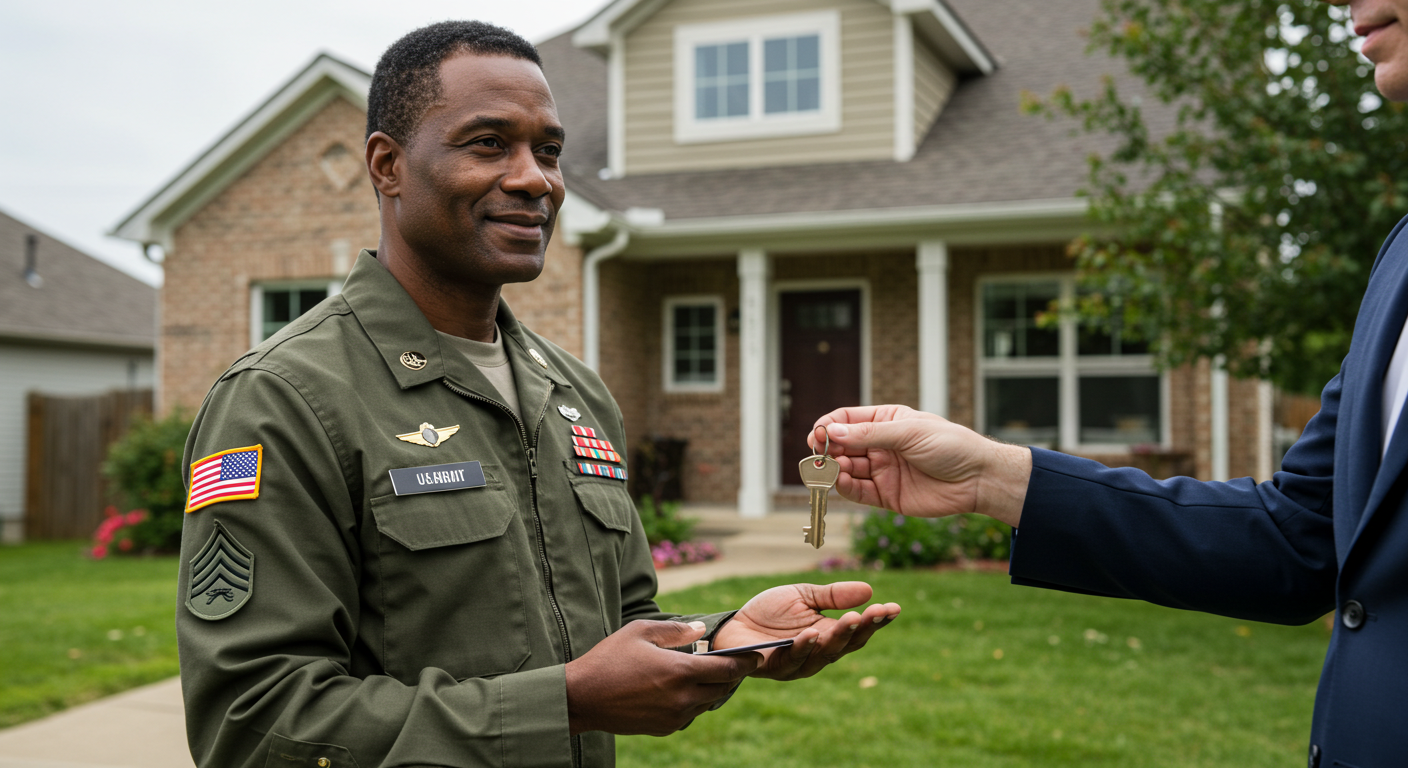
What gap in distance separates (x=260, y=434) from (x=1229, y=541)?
1.74 meters

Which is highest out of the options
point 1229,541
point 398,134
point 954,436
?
point 398,134

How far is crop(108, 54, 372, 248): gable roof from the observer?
37.7ft

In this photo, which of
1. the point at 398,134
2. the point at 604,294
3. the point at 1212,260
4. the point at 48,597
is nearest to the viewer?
the point at 398,134

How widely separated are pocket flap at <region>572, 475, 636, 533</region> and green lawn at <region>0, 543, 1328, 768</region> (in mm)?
2596

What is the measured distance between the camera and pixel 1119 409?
11.6 meters

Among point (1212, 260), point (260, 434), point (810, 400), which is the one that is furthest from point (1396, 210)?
point (810, 400)

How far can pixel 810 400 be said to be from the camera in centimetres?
1268

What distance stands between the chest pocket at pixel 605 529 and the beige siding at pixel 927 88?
1058cm

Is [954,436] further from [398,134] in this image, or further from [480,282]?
[398,134]

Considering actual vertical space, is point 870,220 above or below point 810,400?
above

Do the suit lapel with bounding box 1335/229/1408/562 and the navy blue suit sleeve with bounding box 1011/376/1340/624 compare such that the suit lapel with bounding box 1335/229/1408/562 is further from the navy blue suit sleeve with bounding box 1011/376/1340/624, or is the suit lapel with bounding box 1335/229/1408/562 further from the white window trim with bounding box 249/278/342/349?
the white window trim with bounding box 249/278/342/349

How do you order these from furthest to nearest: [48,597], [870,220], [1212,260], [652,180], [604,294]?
[652,180] < [604,294] < [870,220] < [48,597] < [1212,260]

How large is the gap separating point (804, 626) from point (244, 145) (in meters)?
11.7

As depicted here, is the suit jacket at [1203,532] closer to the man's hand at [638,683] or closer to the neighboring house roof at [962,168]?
the man's hand at [638,683]
